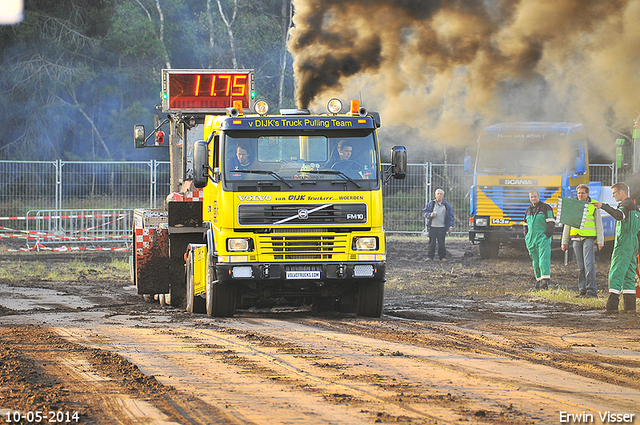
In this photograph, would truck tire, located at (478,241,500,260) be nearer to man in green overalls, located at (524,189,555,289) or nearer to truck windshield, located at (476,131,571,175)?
truck windshield, located at (476,131,571,175)

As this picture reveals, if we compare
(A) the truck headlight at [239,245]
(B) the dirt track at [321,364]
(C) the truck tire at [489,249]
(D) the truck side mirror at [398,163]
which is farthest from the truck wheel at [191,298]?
(C) the truck tire at [489,249]

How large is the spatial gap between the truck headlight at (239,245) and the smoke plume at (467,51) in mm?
4395

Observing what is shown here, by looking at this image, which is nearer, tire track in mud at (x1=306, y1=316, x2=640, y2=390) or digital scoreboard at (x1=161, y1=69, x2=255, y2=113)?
tire track in mud at (x1=306, y1=316, x2=640, y2=390)

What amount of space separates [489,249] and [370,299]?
12.1 metres

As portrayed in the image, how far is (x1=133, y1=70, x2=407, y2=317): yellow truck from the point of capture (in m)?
10.3

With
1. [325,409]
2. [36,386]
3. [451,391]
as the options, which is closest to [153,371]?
[36,386]

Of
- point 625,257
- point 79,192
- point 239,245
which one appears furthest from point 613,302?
point 79,192

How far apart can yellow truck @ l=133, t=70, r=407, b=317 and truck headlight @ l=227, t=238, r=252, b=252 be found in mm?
12

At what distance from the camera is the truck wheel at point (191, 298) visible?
11969 mm

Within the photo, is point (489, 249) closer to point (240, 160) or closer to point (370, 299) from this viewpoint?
point (370, 299)

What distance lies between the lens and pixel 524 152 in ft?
71.7

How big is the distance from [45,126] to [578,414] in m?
33.3

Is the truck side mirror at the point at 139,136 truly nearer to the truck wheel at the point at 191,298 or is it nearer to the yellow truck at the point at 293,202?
the truck wheel at the point at 191,298

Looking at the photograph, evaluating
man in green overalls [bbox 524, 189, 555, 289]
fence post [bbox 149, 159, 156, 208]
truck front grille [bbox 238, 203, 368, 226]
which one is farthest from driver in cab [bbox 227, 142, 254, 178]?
fence post [bbox 149, 159, 156, 208]
